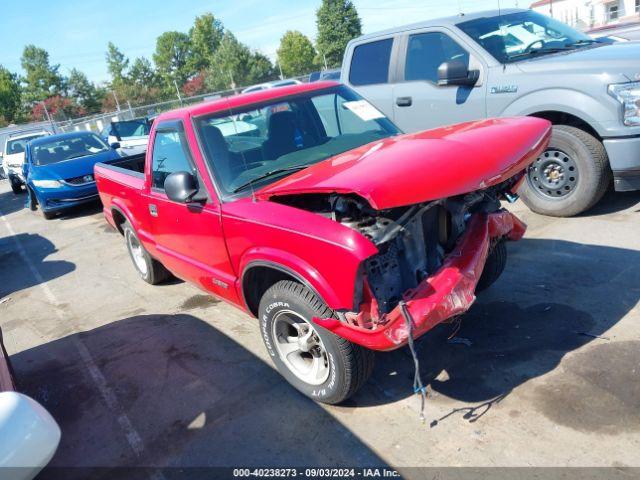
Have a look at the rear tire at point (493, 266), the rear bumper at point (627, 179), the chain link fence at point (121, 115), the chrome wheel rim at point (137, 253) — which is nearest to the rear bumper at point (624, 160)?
the rear bumper at point (627, 179)

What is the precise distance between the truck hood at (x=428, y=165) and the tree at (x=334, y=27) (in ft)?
209

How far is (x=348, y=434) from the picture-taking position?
2.89 m

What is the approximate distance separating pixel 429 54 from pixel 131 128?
1204cm

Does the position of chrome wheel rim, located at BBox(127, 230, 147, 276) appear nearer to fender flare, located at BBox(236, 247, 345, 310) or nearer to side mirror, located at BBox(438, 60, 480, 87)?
fender flare, located at BBox(236, 247, 345, 310)

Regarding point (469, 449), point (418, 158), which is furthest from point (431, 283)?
point (469, 449)

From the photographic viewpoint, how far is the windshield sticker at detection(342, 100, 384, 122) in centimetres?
416

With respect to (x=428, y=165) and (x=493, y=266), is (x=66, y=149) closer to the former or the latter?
(x=493, y=266)

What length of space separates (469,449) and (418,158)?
1.60 metres

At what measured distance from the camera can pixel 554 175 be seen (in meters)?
5.37

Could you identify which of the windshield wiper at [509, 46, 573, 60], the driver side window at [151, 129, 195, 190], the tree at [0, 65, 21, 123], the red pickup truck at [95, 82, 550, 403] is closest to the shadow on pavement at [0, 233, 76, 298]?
the driver side window at [151, 129, 195, 190]

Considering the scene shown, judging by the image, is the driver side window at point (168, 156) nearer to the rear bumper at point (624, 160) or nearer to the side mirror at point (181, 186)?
the side mirror at point (181, 186)

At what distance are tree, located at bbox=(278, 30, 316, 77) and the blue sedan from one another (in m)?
58.7

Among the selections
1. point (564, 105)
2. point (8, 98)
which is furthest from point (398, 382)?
point (8, 98)

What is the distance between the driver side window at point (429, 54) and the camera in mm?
5805
